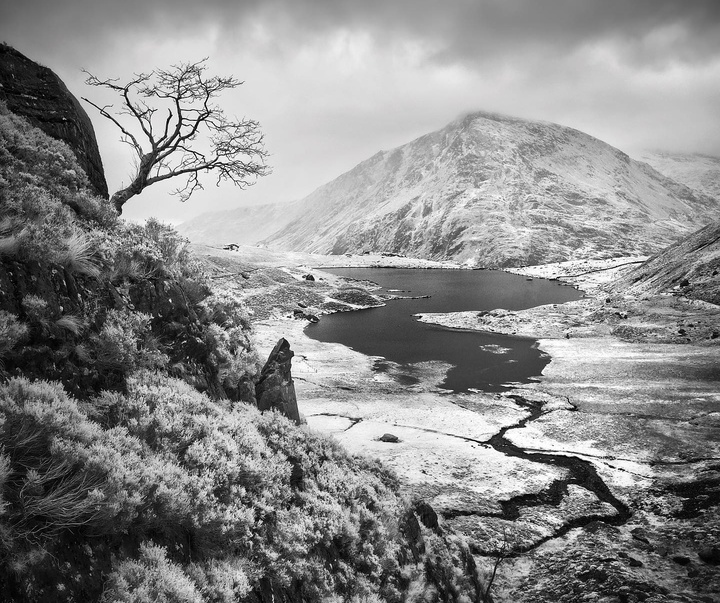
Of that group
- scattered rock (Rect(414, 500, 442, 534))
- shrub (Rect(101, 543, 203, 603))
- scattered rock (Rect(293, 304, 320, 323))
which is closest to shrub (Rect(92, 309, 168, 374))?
shrub (Rect(101, 543, 203, 603))

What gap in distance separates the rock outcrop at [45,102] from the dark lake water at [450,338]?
3107cm

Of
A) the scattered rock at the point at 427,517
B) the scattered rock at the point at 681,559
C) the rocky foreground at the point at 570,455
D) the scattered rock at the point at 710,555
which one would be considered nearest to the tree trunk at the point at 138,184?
the rocky foreground at the point at 570,455

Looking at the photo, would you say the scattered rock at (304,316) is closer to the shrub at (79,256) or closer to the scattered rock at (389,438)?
the scattered rock at (389,438)

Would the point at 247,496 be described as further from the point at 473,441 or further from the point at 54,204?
the point at 473,441

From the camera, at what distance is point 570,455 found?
2220 centimetres

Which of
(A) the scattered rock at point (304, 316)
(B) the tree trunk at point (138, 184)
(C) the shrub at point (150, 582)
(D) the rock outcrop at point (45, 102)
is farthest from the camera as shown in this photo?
(A) the scattered rock at point (304, 316)

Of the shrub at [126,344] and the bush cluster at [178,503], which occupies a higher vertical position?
the shrub at [126,344]

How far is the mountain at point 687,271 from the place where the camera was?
6250 cm

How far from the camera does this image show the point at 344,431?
2467cm

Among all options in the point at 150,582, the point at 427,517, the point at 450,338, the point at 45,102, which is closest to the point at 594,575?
the point at 427,517

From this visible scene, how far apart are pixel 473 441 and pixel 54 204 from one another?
21.6m

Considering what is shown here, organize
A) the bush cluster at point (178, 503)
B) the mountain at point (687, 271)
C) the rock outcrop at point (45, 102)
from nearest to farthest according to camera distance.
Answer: the bush cluster at point (178, 503) → the rock outcrop at point (45, 102) → the mountain at point (687, 271)

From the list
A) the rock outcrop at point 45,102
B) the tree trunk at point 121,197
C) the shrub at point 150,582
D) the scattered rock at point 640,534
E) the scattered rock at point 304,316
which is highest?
the rock outcrop at point 45,102

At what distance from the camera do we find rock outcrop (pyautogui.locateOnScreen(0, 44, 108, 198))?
1173 cm
